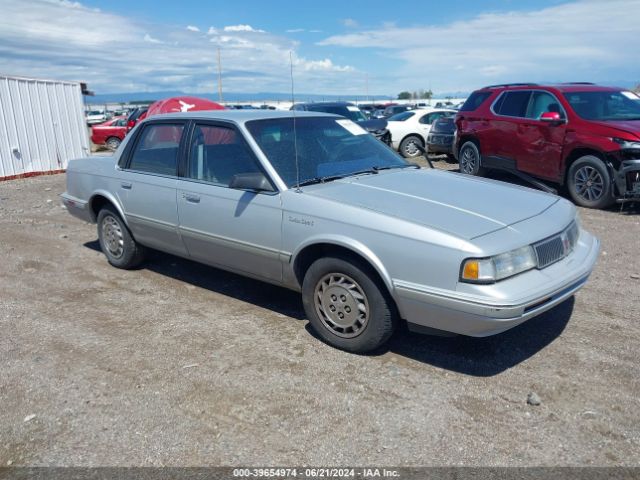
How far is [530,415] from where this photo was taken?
3129 millimetres

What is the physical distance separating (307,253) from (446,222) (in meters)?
1.08

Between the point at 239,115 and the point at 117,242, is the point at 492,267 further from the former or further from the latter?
the point at 117,242

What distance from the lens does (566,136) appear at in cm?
833

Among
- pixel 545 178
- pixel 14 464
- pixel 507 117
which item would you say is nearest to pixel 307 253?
pixel 14 464

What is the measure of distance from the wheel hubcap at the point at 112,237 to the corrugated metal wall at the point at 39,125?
951 centimetres

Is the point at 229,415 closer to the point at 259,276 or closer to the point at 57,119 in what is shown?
the point at 259,276

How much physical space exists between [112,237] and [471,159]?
7.13 m

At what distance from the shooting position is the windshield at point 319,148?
4297 mm

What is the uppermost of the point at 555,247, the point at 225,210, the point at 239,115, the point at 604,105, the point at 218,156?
the point at 239,115

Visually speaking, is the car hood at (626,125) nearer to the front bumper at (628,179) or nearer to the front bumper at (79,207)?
the front bumper at (628,179)

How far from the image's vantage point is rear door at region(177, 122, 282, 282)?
13.7 ft

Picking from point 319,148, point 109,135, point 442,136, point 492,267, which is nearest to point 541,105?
point 442,136

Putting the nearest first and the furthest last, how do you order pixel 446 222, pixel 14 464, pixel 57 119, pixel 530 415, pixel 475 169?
1. pixel 14 464
2. pixel 530 415
3. pixel 446 222
4. pixel 475 169
5. pixel 57 119

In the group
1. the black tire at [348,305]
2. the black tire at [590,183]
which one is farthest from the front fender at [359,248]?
the black tire at [590,183]
